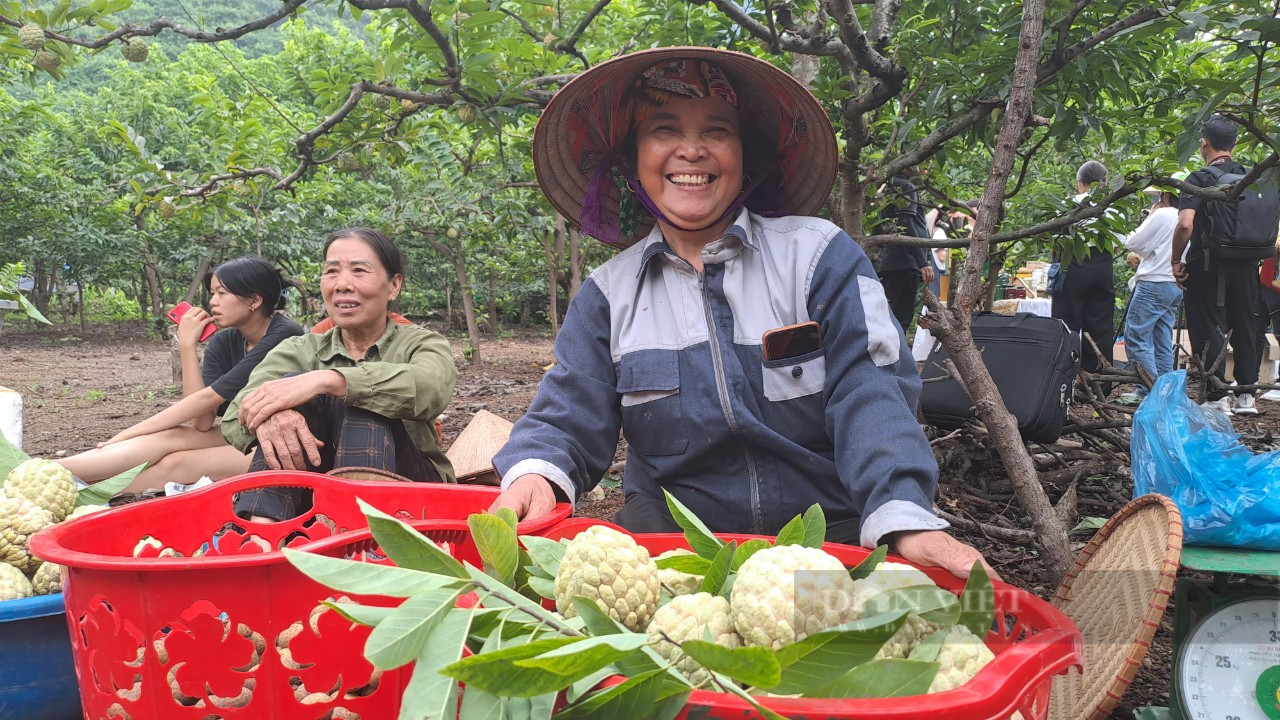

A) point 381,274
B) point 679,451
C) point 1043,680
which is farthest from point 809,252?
point 381,274

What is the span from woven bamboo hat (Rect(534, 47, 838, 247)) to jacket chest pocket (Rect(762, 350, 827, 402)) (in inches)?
17.9

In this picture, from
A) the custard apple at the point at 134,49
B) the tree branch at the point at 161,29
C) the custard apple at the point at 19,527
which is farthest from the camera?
the custard apple at the point at 134,49

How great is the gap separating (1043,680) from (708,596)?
359mm

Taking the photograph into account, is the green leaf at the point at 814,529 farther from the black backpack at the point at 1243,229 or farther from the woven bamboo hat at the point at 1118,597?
the black backpack at the point at 1243,229

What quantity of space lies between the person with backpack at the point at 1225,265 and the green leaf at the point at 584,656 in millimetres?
4868

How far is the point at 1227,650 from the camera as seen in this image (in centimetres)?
144

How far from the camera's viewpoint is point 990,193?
1.69 m

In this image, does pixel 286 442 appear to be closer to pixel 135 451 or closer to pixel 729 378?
pixel 729 378

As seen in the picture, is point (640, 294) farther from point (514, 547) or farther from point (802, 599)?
point (802, 599)

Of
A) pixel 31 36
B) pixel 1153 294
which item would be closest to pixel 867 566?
pixel 31 36

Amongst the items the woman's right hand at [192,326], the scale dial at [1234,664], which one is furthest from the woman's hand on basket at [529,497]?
the woman's right hand at [192,326]

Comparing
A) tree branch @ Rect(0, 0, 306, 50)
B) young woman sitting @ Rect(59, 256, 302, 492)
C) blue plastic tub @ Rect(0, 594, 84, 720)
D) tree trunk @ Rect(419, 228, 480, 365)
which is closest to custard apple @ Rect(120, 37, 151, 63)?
tree branch @ Rect(0, 0, 306, 50)

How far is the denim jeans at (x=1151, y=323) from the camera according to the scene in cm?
584

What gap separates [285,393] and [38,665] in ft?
2.77
